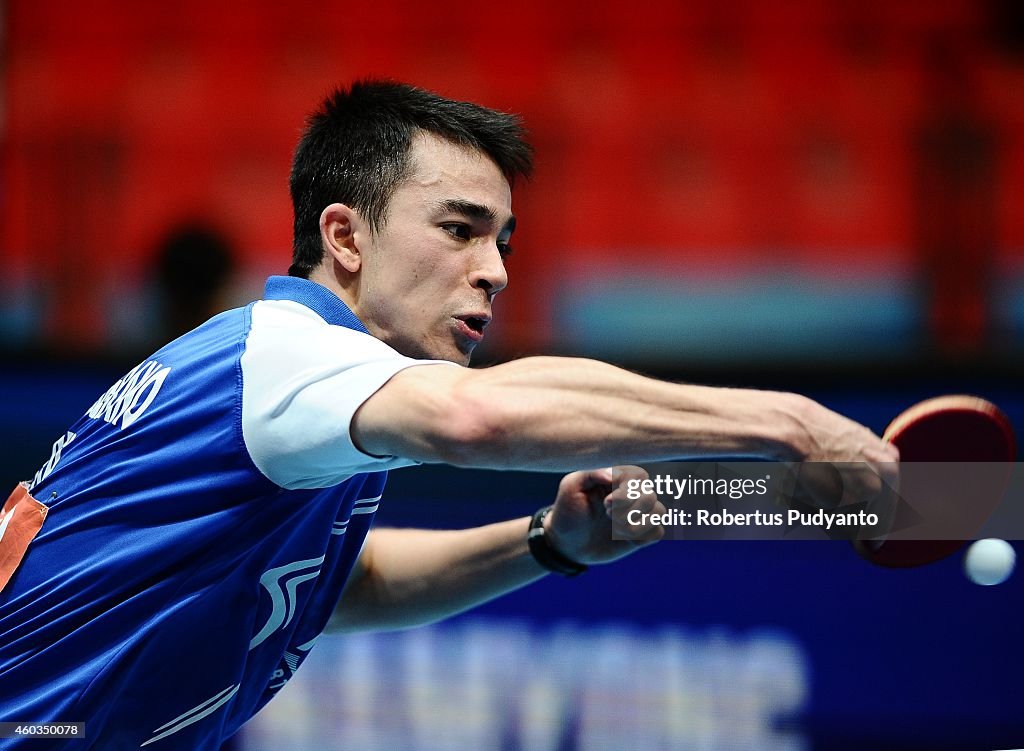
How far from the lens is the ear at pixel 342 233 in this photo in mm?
2279

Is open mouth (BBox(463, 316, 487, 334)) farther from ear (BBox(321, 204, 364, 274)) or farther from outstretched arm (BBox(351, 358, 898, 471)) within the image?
outstretched arm (BBox(351, 358, 898, 471))

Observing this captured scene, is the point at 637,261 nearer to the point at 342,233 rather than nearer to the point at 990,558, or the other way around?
the point at 990,558

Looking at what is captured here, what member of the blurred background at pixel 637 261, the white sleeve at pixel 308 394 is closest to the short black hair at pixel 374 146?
the white sleeve at pixel 308 394

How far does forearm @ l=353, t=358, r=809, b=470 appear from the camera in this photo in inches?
64.0

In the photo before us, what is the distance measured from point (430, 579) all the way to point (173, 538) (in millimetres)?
832

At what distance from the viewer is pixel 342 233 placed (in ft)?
7.56

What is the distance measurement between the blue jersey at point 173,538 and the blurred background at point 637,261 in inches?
65.7

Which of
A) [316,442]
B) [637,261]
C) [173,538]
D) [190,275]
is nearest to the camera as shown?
[316,442]

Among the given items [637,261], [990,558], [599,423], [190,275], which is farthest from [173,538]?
[637,261]

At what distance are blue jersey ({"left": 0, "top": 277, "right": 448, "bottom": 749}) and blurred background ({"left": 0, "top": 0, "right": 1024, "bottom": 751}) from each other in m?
1.67

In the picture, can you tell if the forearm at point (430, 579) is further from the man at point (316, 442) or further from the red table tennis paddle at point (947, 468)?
the red table tennis paddle at point (947, 468)

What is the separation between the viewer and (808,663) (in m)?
3.62

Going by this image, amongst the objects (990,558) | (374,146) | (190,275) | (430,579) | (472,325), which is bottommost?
(430,579)

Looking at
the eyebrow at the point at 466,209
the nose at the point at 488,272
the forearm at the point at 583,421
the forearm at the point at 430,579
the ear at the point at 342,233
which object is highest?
the eyebrow at the point at 466,209
